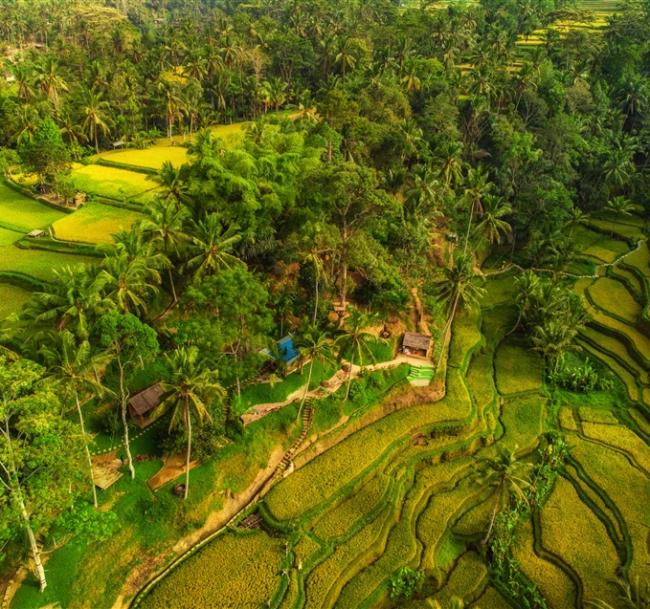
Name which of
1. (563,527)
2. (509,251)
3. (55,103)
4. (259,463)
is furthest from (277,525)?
(55,103)

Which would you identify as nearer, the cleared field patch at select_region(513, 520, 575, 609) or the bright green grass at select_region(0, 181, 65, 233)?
the cleared field patch at select_region(513, 520, 575, 609)

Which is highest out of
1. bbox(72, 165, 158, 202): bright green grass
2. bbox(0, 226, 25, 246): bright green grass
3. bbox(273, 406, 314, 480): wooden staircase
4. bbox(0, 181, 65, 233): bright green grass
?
bbox(72, 165, 158, 202): bright green grass

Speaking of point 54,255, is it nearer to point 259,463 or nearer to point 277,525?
point 259,463

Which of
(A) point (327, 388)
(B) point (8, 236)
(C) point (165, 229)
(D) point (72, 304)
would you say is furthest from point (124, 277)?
(B) point (8, 236)

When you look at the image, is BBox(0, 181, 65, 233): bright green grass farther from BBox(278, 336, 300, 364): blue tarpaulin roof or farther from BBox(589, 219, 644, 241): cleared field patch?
BBox(589, 219, 644, 241): cleared field patch

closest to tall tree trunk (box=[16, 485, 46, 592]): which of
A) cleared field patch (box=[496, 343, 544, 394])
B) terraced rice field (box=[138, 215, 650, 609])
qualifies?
terraced rice field (box=[138, 215, 650, 609])

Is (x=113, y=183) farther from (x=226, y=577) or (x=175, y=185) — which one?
(x=226, y=577)

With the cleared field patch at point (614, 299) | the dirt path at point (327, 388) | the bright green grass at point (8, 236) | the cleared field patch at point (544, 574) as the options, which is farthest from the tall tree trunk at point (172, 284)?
the cleared field patch at point (614, 299)
